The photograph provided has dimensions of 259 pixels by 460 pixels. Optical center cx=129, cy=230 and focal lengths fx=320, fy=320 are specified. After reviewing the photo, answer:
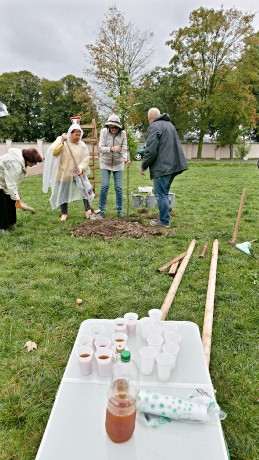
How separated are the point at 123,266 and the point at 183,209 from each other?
3706mm

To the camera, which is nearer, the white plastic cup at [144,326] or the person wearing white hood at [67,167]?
the white plastic cup at [144,326]

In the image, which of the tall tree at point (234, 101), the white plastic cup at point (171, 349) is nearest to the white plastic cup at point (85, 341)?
the white plastic cup at point (171, 349)

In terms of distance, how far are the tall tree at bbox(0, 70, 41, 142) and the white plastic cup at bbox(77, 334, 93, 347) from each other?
4023 centimetres

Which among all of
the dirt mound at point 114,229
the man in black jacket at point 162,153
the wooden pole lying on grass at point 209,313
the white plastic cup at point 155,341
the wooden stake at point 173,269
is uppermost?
the man in black jacket at point 162,153

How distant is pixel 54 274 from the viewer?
13.3ft

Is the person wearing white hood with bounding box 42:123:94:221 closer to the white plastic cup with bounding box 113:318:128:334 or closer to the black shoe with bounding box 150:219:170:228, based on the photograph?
the black shoe with bounding box 150:219:170:228

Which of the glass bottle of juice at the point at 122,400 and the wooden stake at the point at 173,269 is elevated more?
the glass bottle of juice at the point at 122,400

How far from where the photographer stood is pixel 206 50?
90.4 ft

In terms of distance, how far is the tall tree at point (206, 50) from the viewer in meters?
26.6

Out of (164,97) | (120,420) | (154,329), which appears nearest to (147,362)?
(154,329)

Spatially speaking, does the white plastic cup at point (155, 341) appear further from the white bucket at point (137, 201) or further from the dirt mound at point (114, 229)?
the white bucket at point (137, 201)

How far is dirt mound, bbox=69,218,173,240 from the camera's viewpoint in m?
5.55

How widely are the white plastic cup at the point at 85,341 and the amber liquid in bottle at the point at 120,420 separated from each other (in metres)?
0.52

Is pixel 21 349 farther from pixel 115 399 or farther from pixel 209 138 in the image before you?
pixel 209 138
